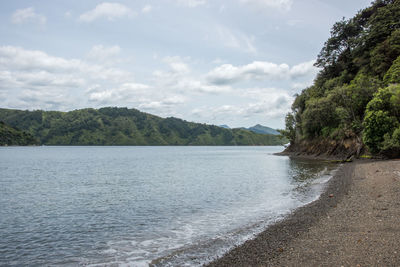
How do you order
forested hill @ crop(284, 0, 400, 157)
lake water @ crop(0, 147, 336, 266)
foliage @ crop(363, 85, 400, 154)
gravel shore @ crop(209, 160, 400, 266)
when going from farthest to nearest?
forested hill @ crop(284, 0, 400, 157), foliage @ crop(363, 85, 400, 154), lake water @ crop(0, 147, 336, 266), gravel shore @ crop(209, 160, 400, 266)

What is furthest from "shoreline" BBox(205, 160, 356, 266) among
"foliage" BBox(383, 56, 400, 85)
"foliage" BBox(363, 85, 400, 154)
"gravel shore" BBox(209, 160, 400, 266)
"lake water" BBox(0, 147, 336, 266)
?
"foliage" BBox(383, 56, 400, 85)

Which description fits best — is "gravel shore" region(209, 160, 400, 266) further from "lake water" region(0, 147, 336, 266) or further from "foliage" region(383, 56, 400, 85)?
"foliage" region(383, 56, 400, 85)

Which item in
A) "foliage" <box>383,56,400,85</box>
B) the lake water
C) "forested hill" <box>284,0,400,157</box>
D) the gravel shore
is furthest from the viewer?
"foliage" <box>383,56,400,85</box>

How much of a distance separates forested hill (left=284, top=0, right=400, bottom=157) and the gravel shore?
33.7 meters

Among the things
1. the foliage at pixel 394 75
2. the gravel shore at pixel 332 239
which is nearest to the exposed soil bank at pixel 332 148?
the foliage at pixel 394 75

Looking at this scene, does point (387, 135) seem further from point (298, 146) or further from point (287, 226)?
point (298, 146)

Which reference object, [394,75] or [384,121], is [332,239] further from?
[394,75]

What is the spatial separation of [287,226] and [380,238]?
4.90 m

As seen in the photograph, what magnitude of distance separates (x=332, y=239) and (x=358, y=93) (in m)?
58.7

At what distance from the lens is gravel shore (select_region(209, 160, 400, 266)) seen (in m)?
9.13

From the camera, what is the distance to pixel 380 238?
10.3 m

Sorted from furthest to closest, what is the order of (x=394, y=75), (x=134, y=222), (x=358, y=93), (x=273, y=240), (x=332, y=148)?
(x=332, y=148), (x=358, y=93), (x=394, y=75), (x=134, y=222), (x=273, y=240)

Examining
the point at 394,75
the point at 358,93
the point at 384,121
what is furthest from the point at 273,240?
the point at 358,93

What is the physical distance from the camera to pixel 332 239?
11.3m
